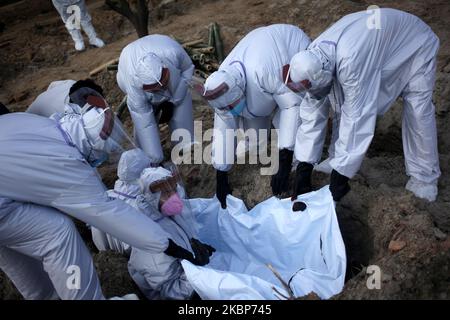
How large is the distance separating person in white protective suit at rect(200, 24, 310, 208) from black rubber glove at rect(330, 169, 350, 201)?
45 centimetres

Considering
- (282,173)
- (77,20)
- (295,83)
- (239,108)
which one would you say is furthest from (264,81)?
(77,20)

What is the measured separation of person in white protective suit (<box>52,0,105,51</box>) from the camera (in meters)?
7.41

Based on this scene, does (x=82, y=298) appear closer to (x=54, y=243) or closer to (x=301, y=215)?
(x=54, y=243)

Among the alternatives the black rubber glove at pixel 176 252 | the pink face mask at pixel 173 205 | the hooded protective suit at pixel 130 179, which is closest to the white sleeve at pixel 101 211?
the black rubber glove at pixel 176 252

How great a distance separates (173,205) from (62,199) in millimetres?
755

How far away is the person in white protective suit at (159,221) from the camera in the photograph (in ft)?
10.2

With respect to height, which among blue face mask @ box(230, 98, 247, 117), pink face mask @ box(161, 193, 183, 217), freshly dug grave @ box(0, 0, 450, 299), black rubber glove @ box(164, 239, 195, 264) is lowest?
freshly dug grave @ box(0, 0, 450, 299)

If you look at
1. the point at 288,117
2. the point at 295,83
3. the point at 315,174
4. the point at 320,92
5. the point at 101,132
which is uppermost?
the point at 101,132

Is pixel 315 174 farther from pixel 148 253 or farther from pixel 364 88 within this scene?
pixel 148 253

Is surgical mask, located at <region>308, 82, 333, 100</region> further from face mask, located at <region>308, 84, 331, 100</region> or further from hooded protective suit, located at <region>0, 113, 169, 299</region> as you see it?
hooded protective suit, located at <region>0, 113, 169, 299</region>

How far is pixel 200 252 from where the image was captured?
3.26 m

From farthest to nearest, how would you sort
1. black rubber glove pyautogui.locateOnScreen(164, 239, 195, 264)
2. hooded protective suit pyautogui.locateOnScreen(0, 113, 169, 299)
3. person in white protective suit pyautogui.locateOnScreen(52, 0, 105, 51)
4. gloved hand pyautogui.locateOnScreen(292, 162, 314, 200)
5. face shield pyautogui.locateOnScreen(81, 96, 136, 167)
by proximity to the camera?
person in white protective suit pyautogui.locateOnScreen(52, 0, 105, 51) < gloved hand pyautogui.locateOnScreen(292, 162, 314, 200) < black rubber glove pyautogui.locateOnScreen(164, 239, 195, 264) < face shield pyautogui.locateOnScreen(81, 96, 136, 167) < hooded protective suit pyautogui.locateOnScreen(0, 113, 169, 299)

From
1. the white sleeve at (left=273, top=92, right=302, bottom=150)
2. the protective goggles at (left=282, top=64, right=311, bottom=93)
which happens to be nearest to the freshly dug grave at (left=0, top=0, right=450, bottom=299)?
the white sleeve at (left=273, top=92, right=302, bottom=150)
